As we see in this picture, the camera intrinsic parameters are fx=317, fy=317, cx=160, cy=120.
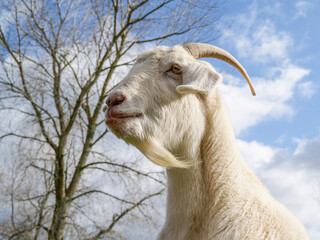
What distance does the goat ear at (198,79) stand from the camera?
7.91 ft

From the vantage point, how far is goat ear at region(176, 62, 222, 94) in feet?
7.91

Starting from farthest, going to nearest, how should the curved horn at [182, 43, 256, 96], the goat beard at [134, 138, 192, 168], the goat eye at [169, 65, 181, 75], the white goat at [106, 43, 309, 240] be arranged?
Answer: 1. the curved horn at [182, 43, 256, 96]
2. the goat eye at [169, 65, 181, 75]
3. the goat beard at [134, 138, 192, 168]
4. the white goat at [106, 43, 309, 240]

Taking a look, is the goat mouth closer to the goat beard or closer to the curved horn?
the goat beard

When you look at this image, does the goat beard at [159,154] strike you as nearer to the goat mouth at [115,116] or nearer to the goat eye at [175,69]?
the goat mouth at [115,116]

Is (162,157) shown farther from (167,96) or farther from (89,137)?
(89,137)

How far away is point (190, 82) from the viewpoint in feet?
8.09

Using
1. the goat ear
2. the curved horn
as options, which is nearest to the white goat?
the goat ear

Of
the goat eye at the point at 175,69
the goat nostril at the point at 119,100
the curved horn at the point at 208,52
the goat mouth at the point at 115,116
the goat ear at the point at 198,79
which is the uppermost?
the curved horn at the point at 208,52

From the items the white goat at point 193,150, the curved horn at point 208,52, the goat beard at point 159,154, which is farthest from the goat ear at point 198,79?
the goat beard at point 159,154

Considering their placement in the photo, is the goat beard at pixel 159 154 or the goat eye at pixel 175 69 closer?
the goat beard at pixel 159 154

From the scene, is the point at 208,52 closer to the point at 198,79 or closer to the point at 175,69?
the point at 175,69

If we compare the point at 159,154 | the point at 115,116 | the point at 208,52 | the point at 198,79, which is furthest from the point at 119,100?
the point at 208,52

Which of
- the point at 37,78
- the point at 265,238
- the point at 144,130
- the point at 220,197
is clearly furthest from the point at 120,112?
the point at 37,78

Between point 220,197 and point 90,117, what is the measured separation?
10.7m
